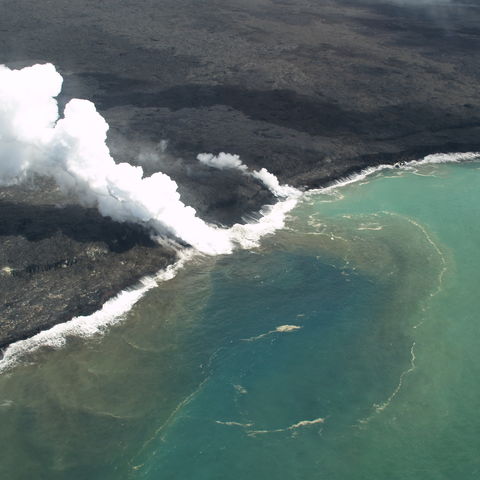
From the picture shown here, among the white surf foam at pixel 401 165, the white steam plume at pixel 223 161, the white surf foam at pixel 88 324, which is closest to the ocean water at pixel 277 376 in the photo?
the white surf foam at pixel 88 324

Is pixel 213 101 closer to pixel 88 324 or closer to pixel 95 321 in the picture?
pixel 95 321

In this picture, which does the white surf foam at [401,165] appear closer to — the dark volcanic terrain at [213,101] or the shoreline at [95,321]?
the dark volcanic terrain at [213,101]

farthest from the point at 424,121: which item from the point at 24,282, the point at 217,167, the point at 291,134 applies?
the point at 24,282

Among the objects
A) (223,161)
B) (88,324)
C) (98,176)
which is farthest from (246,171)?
(88,324)

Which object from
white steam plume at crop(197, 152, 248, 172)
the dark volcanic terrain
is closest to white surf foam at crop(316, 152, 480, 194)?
the dark volcanic terrain

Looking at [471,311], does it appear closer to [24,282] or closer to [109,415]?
[109,415]
